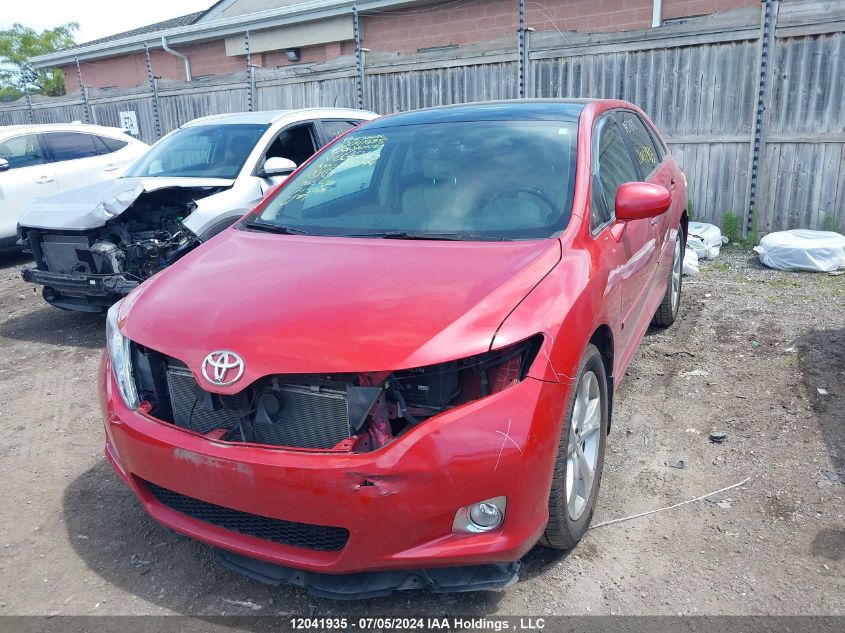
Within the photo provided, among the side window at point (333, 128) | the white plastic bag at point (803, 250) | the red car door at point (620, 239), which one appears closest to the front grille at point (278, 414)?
the red car door at point (620, 239)

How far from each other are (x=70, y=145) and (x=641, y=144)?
25.8ft

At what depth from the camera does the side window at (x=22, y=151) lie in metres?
8.88

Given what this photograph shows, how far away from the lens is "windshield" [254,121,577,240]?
3.18m

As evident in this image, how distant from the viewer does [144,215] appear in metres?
5.97

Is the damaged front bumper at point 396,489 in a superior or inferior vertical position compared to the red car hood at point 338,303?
inferior

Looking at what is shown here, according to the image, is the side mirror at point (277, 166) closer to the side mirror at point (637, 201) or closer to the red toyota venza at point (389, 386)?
the red toyota venza at point (389, 386)

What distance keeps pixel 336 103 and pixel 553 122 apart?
814cm

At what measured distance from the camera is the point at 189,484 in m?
2.46

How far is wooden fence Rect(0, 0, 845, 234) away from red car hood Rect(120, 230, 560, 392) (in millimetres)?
6098

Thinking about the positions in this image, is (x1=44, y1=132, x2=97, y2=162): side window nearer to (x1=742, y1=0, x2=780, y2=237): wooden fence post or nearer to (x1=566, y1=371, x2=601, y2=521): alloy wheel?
(x1=742, y1=0, x2=780, y2=237): wooden fence post

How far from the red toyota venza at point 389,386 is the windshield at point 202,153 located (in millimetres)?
3373

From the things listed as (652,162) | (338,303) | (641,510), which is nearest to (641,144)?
(652,162)

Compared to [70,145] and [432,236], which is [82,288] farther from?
[70,145]

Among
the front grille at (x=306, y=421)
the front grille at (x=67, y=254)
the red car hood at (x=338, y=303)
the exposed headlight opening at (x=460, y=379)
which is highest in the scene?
the red car hood at (x=338, y=303)
